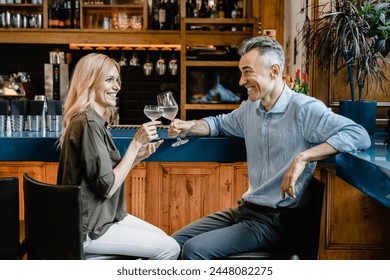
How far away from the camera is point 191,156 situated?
223cm

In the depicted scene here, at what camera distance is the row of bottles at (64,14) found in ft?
19.3

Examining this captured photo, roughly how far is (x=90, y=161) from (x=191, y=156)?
56 cm

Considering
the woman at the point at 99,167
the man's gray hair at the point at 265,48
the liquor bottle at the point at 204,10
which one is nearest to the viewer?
the woman at the point at 99,167

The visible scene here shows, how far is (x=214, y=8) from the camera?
564 cm

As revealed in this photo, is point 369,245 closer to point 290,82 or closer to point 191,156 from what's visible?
point 191,156

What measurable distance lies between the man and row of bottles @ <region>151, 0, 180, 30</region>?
12.6 feet

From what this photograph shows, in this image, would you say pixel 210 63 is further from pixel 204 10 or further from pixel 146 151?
pixel 146 151

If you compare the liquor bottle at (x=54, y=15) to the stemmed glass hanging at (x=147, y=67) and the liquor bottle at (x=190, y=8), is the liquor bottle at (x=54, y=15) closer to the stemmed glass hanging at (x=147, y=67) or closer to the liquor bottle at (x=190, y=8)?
the stemmed glass hanging at (x=147, y=67)

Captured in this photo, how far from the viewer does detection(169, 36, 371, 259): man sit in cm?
187

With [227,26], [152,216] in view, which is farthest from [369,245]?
[227,26]

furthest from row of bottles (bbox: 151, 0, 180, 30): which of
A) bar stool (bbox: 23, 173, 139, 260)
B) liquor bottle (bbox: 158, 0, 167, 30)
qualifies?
bar stool (bbox: 23, 173, 139, 260)

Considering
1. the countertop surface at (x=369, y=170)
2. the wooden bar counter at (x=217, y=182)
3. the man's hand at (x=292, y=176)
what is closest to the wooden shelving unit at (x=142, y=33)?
the wooden bar counter at (x=217, y=182)

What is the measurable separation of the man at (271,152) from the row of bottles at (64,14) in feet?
13.7

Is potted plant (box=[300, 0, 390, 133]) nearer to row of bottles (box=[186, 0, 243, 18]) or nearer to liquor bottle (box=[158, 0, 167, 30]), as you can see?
row of bottles (box=[186, 0, 243, 18])
